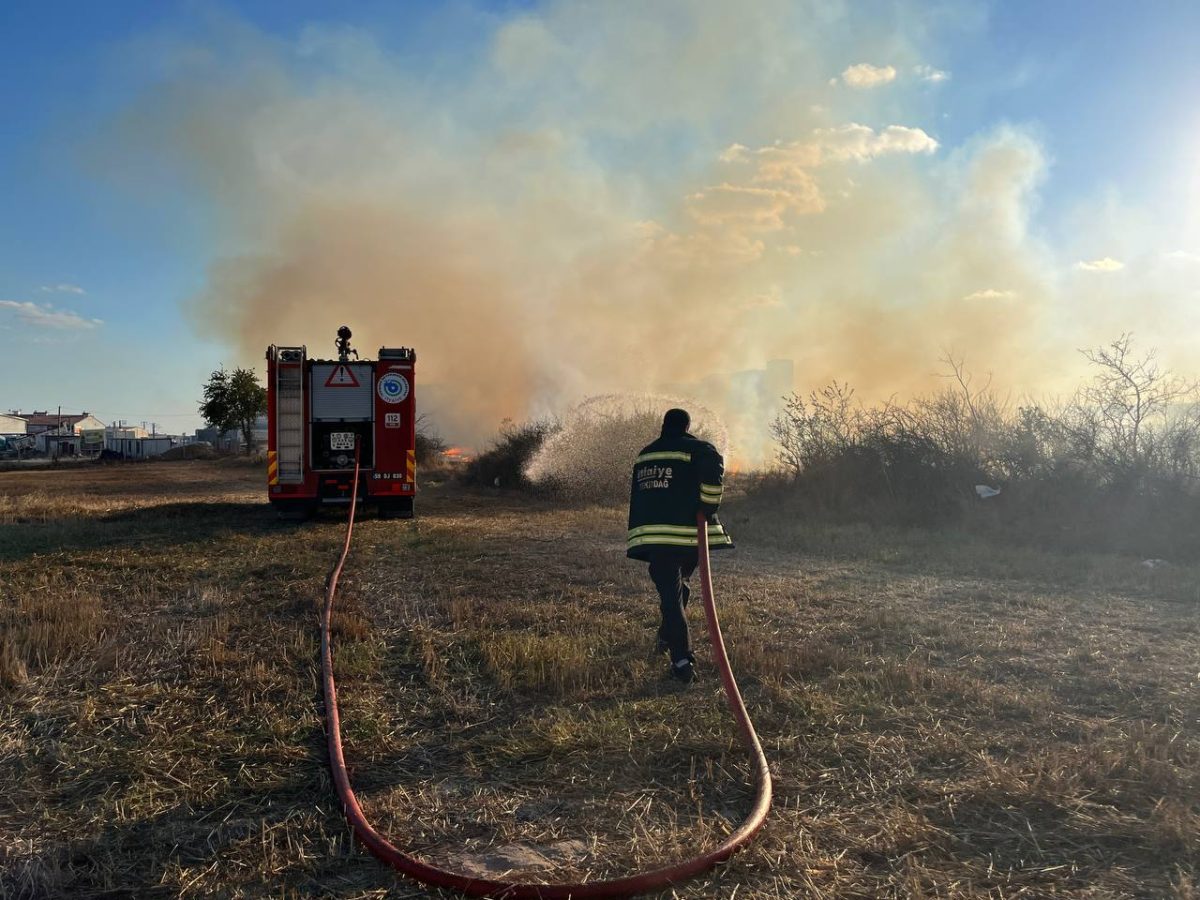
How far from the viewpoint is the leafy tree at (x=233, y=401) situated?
4444cm

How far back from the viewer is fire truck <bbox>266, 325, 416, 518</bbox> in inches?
517

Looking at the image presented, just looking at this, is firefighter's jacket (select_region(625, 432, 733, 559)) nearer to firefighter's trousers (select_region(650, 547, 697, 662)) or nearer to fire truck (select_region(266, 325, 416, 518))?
firefighter's trousers (select_region(650, 547, 697, 662))

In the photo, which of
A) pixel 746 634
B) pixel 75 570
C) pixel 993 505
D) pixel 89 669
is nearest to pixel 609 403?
pixel 993 505

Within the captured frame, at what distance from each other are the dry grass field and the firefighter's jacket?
0.84 m

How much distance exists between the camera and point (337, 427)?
13.5 m

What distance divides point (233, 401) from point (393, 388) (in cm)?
3518

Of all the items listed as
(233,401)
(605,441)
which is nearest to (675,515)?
(605,441)

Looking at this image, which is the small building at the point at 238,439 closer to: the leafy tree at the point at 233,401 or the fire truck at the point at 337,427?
the leafy tree at the point at 233,401

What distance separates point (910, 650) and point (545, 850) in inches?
140

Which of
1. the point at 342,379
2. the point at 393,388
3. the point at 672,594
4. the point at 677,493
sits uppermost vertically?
the point at 342,379

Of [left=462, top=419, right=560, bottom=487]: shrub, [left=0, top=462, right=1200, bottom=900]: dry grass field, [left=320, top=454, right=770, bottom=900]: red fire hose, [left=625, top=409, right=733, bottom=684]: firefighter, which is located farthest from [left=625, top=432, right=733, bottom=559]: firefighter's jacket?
[left=462, top=419, right=560, bottom=487]: shrub

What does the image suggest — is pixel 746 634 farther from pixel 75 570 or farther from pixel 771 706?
pixel 75 570

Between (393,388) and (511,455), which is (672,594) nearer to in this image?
(393,388)

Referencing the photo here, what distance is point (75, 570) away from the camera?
340 inches
